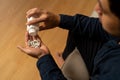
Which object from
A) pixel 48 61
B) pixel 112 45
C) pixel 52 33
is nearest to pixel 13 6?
pixel 52 33

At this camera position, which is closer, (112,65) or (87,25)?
(112,65)

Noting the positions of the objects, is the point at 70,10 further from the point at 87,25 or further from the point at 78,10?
the point at 87,25

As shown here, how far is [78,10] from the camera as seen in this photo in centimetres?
192

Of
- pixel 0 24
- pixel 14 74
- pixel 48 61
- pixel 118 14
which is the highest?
pixel 118 14

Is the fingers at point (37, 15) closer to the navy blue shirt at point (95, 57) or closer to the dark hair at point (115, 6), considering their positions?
the navy blue shirt at point (95, 57)

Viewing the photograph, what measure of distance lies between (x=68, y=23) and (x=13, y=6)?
0.96 metres

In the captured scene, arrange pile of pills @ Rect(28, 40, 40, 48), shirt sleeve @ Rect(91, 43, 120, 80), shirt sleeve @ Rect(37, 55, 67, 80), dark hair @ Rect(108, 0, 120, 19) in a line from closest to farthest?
dark hair @ Rect(108, 0, 120, 19)
shirt sleeve @ Rect(91, 43, 120, 80)
shirt sleeve @ Rect(37, 55, 67, 80)
pile of pills @ Rect(28, 40, 40, 48)

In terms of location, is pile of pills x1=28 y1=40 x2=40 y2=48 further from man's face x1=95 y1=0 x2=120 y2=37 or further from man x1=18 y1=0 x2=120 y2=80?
man's face x1=95 y1=0 x2=120 y2=37

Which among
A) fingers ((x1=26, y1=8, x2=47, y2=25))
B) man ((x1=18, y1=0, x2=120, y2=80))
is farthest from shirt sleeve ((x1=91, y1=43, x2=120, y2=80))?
fingers ((x1=26, y1=8, x2=47, y2=25))

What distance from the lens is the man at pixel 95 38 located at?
2.22 feet

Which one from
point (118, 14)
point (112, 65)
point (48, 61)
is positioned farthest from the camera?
point (48, 61)

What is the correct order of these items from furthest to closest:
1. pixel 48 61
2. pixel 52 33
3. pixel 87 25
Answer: pixel 52 33, pixel 87 25, pixel 48 61

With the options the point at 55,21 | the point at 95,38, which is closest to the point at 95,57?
the point at 95,38

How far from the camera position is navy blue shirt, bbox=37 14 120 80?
0.80 m
